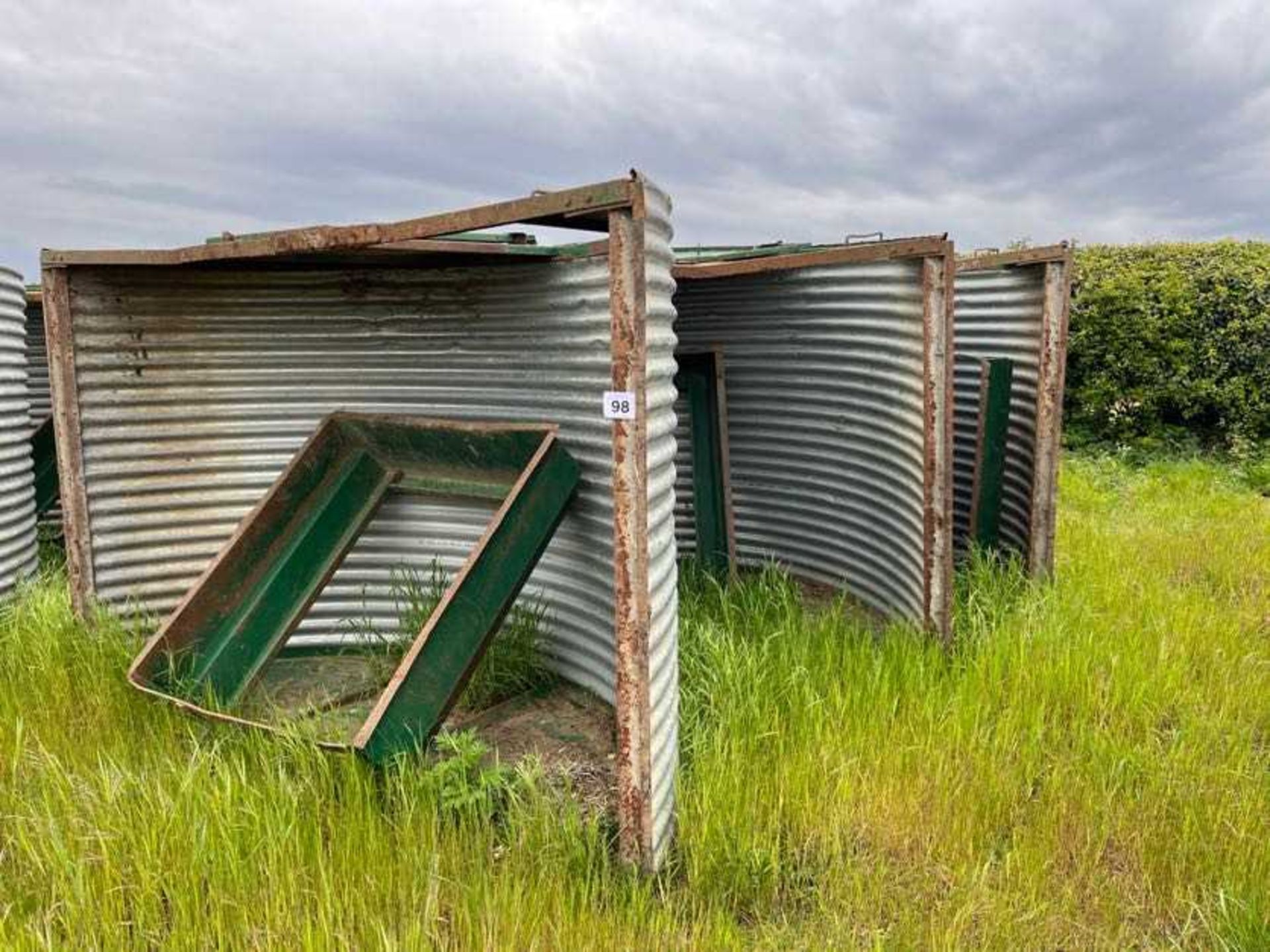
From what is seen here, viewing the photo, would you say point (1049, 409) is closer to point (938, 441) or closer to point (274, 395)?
point (938, 441)

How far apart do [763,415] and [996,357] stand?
1.44 m

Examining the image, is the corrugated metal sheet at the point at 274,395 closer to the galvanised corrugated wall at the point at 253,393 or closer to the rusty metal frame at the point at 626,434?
the galvanised corrugated wall at the point at 253,393

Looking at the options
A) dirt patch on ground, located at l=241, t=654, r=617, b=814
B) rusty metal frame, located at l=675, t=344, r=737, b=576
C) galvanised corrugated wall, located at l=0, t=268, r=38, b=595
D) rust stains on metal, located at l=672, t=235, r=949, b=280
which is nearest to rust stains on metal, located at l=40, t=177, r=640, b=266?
dirt patch on ground, located at l=241, t=654, r=617, b=814

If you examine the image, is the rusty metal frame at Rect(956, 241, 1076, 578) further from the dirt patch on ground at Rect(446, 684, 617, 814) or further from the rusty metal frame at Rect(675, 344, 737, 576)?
the dirt patch on ground at Rect(446, 684, 617, 814)

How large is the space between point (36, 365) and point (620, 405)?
6.56 meters

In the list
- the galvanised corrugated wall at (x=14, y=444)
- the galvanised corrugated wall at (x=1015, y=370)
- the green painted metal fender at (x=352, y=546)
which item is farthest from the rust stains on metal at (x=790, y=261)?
the galvanised corrugated wall at (x=14, y=444)

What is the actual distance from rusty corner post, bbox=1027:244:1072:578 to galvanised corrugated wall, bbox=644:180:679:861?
3056 mm

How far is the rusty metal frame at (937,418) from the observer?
4691 millimetres

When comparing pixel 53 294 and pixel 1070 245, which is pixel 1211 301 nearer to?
pixel 1070 245

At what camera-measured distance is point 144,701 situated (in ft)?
13.1

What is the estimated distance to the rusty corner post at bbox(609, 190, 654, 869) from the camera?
2930mm

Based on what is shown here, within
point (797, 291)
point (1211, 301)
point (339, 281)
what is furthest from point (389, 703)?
point (1211, 301)

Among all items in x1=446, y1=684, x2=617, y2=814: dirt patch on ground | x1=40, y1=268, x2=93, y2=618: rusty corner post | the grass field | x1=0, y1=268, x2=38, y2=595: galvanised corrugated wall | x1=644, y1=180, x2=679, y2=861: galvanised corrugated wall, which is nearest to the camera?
the grass field

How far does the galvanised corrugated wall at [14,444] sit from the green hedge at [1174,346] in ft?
32.9
